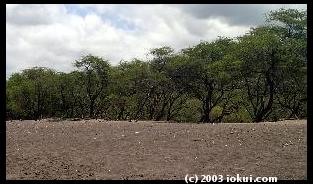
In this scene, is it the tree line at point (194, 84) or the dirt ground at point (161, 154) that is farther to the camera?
the tree line at point (194, 84)

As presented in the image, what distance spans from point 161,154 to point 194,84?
854 inches

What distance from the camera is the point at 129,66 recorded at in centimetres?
3953

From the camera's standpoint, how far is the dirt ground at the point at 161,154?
10195mm

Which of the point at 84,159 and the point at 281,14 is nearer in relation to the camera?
the point at 84,159

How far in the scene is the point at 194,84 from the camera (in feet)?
109

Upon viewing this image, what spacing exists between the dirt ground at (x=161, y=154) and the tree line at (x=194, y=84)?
547 inches

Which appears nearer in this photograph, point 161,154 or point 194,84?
point 161,154

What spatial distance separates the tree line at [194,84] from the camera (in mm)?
28766

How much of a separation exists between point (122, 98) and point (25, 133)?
69.4 ft

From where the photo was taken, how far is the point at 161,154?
11766mm

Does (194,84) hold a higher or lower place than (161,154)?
higher

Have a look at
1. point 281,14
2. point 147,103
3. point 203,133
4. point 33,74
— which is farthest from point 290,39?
point 33,74

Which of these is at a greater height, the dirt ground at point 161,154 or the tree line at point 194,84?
the tree line at point 194,84

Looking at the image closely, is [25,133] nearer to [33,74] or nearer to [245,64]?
[245,64]
